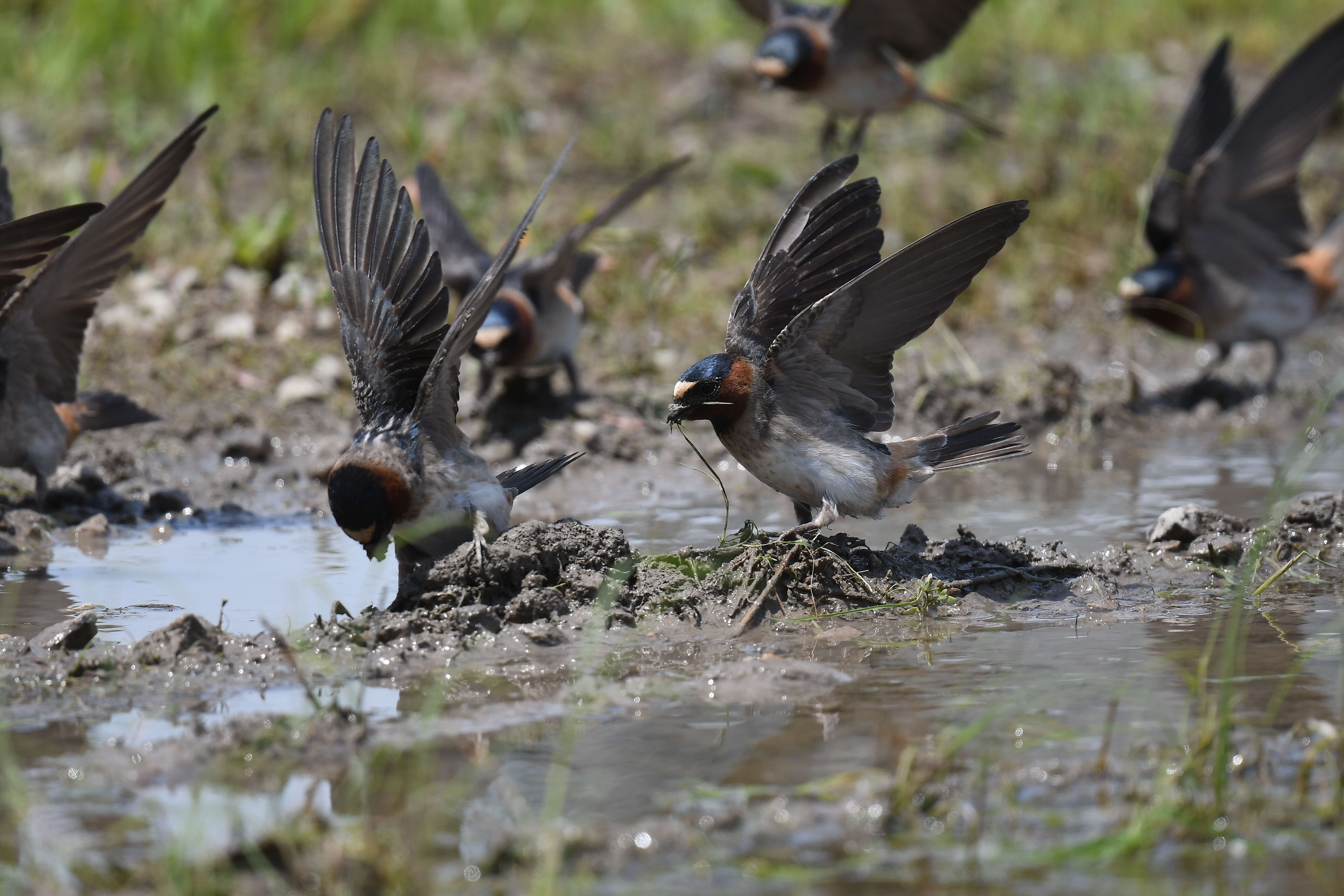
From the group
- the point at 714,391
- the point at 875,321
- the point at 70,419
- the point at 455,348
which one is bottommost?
the point at 70,419

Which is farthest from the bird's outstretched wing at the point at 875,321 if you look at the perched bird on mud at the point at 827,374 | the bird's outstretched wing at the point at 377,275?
the bird's outstretched wing at the point at 377,275

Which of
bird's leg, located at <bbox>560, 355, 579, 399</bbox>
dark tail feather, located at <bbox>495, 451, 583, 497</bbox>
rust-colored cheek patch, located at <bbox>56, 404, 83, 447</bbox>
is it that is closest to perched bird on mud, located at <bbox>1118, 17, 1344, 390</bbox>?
bird's leg, located at <bbox>560, 355, 579, 399</bbox>

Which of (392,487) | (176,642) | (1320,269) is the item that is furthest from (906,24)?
(176,642)

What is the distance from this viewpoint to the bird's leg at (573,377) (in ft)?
26.9

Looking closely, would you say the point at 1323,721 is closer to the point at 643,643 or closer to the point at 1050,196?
the point at 643,643

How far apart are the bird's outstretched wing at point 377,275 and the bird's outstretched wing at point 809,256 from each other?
1096mm

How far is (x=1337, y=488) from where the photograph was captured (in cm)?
664

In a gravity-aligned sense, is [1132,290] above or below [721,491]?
above

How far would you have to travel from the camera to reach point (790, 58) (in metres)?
9.34

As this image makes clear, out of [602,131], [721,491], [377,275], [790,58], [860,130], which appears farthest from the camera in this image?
[602,131]

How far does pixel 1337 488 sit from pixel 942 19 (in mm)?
4204

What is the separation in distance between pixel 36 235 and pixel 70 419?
1.50 metres

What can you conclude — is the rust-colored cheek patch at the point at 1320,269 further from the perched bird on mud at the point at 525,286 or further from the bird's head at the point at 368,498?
the bird's head at the point at 368,498

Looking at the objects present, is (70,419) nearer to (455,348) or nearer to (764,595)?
(455,348)
